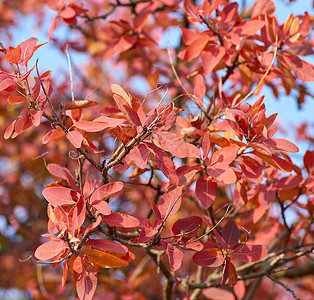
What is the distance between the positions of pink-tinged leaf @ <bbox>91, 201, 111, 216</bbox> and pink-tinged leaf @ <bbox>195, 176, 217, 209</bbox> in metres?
0.21

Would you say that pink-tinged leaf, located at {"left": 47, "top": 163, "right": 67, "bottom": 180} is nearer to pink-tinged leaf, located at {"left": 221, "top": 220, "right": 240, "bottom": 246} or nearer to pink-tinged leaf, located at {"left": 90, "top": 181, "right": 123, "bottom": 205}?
pink-tinged leaf, located at {"left": 90, "top": 181, "right": 123, "bottom": 205}

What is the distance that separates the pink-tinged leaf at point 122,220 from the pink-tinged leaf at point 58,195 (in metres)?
0.09

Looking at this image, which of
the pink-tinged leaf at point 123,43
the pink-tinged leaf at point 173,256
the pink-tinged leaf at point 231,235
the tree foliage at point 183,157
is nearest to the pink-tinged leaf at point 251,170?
the tree foliage at point 183,157

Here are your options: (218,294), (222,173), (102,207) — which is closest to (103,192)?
(102,207)

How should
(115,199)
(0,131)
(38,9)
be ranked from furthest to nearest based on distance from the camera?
1. (38,9)
2. (0,131)
3. (115,199)

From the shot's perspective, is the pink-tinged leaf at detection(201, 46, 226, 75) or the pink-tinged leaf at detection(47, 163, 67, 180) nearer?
the pink-tinged leaf at detection(47, 163, 67, 180)

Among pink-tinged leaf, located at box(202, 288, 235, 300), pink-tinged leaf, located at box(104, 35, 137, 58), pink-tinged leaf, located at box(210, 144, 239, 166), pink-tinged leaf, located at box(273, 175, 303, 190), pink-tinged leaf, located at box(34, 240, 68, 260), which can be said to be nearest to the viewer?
pink-tinged leaf, located at box(34, 240, 68, 260)

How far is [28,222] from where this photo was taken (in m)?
2.96

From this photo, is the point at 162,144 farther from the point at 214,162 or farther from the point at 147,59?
the point at 147,59

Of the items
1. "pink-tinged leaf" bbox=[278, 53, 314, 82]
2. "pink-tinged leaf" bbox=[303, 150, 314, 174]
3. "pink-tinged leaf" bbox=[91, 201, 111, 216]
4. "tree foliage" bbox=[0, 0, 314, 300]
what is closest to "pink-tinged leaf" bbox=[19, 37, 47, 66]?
"tree foliage" bbox=[0, 0, 314, 300]

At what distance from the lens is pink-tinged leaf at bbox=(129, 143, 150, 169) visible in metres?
0.79

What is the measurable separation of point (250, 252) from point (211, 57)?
576 millimetres

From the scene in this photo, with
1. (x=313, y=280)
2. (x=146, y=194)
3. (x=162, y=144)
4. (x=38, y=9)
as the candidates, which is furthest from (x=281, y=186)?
(x=38, y=9)

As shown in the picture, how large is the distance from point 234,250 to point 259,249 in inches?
2.4
